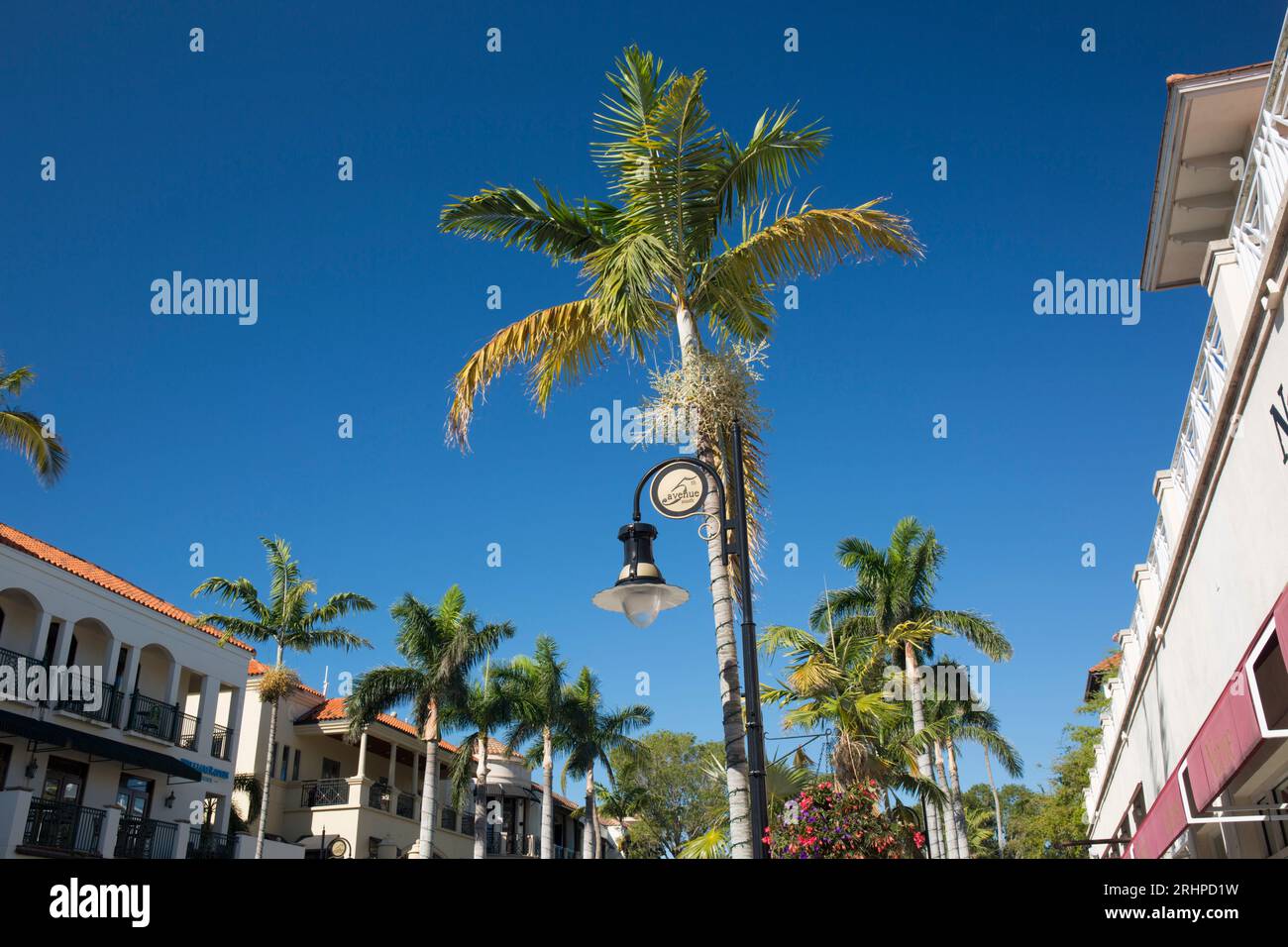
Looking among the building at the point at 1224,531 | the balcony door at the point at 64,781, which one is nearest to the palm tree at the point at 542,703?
the balcony door at the point at 64,781

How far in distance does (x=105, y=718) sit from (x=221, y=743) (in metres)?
5.96

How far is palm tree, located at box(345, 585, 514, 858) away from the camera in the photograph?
39.3 metres

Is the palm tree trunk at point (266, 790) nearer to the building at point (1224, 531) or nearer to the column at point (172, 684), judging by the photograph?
the column at point (172, 684)

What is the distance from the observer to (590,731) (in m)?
51.1

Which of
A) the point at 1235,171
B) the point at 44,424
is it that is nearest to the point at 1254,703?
the point at 1235,171

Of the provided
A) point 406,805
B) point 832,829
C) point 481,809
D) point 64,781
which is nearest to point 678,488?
point 832,829

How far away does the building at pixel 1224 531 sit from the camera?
867 cm

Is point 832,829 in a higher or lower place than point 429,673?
lower

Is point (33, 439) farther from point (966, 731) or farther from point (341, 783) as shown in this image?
point (966, 731)

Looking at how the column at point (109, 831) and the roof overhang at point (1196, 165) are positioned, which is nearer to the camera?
the roof overhang at point (1196, 165)

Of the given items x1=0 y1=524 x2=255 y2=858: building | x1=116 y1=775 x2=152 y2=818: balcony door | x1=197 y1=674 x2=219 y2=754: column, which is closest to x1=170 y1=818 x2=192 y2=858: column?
x1=0 y1=524 x2=255 y2=858: building

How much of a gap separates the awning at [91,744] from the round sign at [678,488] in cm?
2257
